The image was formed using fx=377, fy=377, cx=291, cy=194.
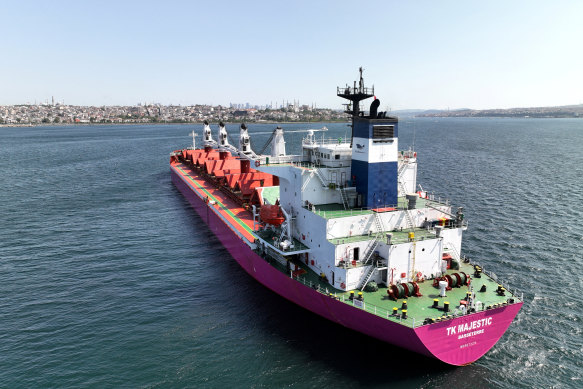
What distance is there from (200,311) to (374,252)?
11715 millimetres

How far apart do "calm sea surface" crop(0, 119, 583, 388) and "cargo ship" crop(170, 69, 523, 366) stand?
5.18ft

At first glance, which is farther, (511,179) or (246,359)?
(511,179)

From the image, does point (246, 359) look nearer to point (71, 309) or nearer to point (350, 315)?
point (350, 315)

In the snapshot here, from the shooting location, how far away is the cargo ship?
17953 mm

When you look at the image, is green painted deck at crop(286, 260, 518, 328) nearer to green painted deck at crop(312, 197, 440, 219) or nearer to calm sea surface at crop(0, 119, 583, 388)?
calm sea surface at crop(0, 119, 583, 388)

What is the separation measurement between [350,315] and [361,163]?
908 centimetres

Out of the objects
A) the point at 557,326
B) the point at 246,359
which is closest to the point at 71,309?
the point at 246,359

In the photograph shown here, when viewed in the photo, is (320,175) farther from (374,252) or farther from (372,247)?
(374,252)

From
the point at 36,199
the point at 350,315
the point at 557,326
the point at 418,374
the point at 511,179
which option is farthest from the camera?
the point at 511,179

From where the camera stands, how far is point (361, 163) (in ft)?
76.2

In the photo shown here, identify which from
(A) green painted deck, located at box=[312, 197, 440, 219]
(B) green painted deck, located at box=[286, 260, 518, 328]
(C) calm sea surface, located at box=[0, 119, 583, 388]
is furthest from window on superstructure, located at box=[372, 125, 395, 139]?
(C) calm sea surface, located at box=[0, 119, 583, 388]

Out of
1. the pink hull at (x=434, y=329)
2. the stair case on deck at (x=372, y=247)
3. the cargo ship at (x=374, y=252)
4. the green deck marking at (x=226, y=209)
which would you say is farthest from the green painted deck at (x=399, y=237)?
the green deck marking at (x=226, y=209)

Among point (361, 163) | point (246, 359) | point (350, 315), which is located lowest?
point (246, 359)

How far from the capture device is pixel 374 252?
21.2 m
